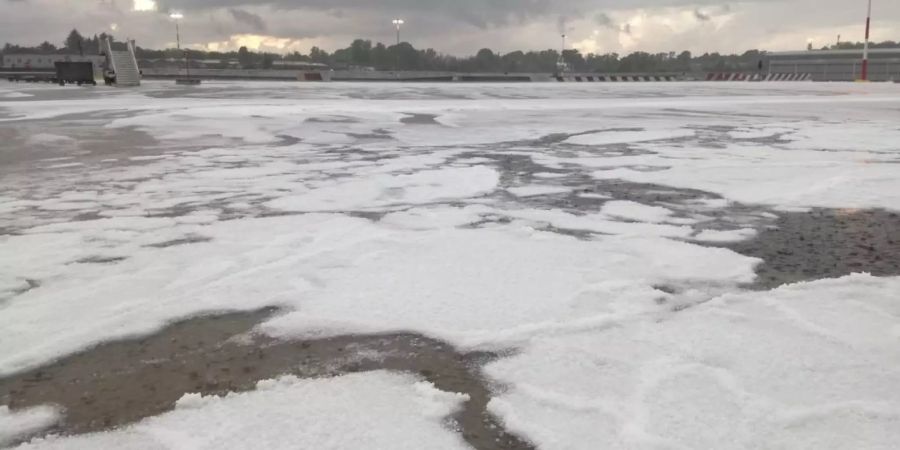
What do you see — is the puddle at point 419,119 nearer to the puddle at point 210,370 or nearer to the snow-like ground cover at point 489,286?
the snow-like ground cover at point 489,286

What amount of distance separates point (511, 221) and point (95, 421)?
11.3ft

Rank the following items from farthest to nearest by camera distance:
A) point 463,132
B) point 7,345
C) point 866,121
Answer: point 866,121, point 463,132, point 7,345

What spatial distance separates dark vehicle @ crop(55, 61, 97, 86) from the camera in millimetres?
39375

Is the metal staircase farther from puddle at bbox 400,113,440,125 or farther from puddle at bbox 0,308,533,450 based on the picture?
puddle at bbox 0,308,533,450

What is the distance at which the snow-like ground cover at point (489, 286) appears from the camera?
2.21m

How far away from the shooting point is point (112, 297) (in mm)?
3408

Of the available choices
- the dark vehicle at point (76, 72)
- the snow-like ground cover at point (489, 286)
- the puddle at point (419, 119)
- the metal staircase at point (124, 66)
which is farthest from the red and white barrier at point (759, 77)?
the snow-like ground cover at point (489, 286)

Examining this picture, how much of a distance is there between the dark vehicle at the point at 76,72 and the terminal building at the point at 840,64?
60858 mm

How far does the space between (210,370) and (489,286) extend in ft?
5.03

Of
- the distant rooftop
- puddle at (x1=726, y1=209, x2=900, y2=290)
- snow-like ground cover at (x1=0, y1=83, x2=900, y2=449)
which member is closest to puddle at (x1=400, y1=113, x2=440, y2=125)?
snow-like ground cover at (x1=0, y1=83, x2=900, y2=449)

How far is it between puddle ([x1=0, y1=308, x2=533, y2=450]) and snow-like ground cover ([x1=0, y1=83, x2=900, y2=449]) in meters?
0.08

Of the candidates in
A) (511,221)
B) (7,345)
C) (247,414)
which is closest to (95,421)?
(247,414)

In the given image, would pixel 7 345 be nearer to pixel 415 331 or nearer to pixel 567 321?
pixel 415 331

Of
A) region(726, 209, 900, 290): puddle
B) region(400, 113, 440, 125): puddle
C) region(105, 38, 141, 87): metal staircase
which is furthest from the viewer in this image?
region(105, 38, 141, 87): metal staircase
